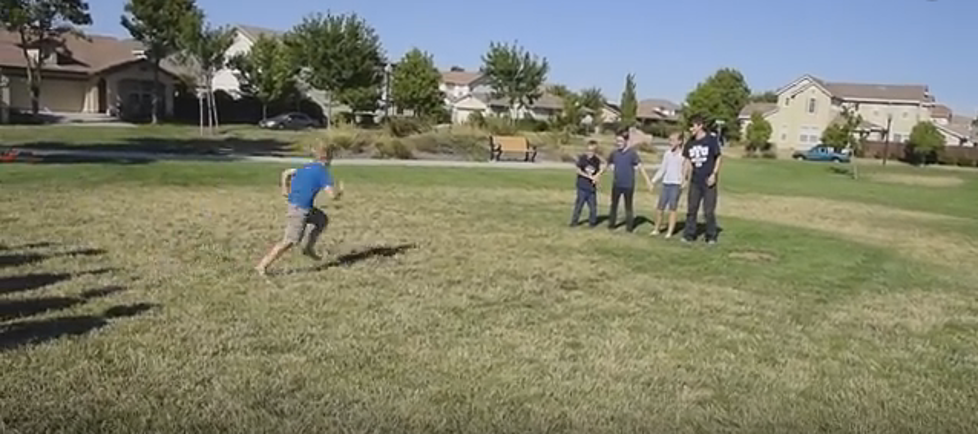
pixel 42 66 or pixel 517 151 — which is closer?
pixel 517 151

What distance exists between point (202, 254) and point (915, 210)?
2108 cm

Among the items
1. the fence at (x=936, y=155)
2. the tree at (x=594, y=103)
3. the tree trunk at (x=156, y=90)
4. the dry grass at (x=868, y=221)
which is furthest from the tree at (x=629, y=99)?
the dry grass at (x=868, y=221)


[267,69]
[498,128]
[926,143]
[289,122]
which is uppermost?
[267,69]

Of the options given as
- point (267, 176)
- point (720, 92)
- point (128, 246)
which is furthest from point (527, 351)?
point (720, 92)

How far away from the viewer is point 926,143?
73.0 metres

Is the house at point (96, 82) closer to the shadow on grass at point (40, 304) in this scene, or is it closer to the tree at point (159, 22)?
the tree at point (159, 22)

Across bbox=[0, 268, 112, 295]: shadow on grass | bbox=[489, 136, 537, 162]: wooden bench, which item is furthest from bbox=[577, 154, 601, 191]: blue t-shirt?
bbox=[489, 136, 537, 162]: wooden bench

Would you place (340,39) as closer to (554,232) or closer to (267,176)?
(267,176)

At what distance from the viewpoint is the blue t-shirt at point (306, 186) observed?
9484mm

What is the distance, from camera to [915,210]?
2589 centimetres

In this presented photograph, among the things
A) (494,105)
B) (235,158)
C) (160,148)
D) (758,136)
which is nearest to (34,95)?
(160,148)

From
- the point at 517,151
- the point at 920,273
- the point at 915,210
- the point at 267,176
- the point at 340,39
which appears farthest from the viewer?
the point at 340,39

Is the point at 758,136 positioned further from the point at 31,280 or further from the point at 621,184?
the point at 31,280

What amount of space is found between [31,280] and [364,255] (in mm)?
3684
